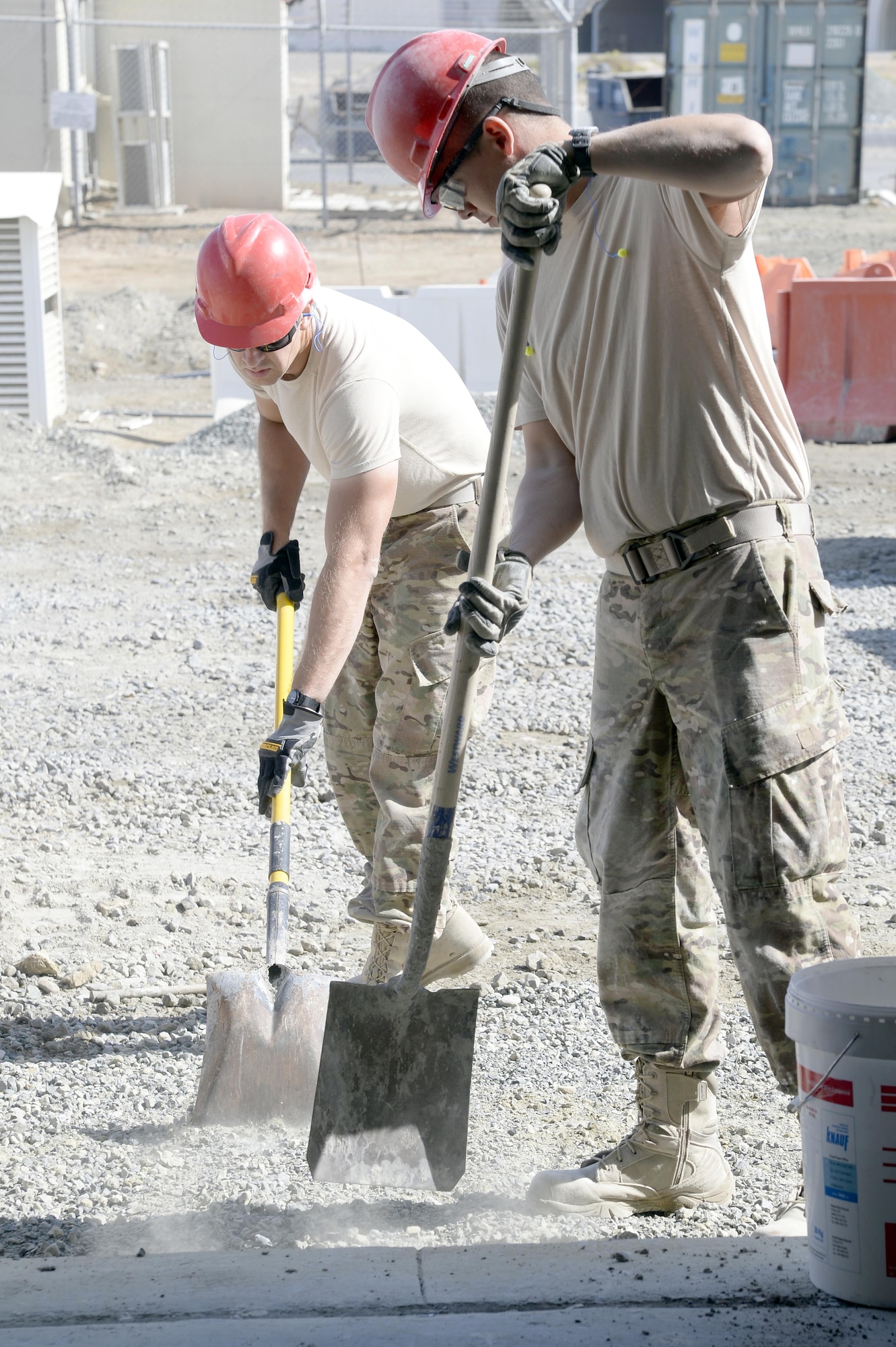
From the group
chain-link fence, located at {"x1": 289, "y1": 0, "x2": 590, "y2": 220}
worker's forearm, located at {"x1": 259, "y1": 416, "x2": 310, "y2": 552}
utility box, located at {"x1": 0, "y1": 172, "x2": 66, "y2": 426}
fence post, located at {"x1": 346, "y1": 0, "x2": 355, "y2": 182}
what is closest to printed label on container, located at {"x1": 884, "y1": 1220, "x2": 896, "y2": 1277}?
worker's forearm, located at {"x1": 259, "y1": 416, "x2": 310, "y2": 552}

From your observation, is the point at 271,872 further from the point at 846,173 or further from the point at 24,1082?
the point at 846,173

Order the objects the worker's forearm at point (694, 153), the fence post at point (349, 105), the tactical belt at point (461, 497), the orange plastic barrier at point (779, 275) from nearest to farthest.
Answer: the worker's forearm at point (694, 153) → the tactical belt at point (461, 497) → the orange plastic barrier at point (779, 275) → the fence post at point (349, 105)

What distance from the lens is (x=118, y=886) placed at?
→ 4.68m

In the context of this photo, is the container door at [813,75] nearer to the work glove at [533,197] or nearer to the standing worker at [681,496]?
the standing worker at [681,496]

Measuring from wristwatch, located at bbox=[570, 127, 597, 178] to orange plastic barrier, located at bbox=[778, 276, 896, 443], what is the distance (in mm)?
8692

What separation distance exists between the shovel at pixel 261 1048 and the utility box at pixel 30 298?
9.29 meters

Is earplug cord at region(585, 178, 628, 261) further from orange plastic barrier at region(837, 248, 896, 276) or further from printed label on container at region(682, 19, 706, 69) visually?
printed label on container at region(682, 19, 706, 69)

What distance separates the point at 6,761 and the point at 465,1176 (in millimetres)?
3204

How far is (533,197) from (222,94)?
22715mm

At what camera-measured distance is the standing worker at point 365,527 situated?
3236 mm

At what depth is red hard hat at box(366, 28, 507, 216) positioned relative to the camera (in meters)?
2.54

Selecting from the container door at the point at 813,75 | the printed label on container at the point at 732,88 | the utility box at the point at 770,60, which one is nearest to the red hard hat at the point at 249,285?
the utility box at the point at 770,60

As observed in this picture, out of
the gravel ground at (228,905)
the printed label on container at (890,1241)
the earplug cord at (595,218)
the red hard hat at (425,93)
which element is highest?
the red hard hat at (425,93)

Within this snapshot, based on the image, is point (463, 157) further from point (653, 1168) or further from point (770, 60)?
point (770, 60)
